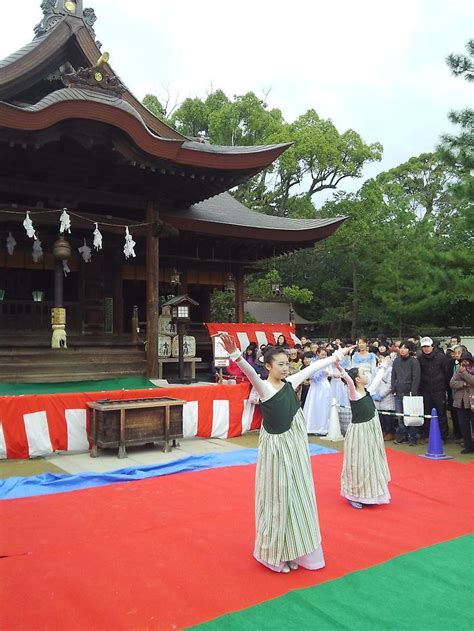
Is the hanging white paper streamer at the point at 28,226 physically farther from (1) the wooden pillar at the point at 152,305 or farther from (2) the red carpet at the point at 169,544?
(2) the red carpet at the point at 169,544

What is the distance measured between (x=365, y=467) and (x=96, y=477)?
3281 mm

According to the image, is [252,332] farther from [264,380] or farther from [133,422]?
[264,380]

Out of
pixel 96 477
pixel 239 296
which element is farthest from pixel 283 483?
pixel 239 296

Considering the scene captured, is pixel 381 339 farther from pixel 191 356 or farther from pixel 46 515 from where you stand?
pixel 46 515

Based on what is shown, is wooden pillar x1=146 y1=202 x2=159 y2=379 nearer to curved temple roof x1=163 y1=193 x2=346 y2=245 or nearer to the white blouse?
curved temple roof x1=163 y1=193 x2=346 y2=245

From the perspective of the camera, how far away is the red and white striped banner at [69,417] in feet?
25.6

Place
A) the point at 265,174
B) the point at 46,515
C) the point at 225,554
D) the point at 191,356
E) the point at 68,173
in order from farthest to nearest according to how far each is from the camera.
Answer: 1. the point at 265,174
2. the point at 191,356
3. the point at 68,173
4. the point at 46,515
5. the point at 225,554

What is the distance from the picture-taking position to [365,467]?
5547 millimetres

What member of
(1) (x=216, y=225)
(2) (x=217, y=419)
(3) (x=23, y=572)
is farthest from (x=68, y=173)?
(3) (x=23, y=572)

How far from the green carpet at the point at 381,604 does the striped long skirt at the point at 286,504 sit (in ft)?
0.76

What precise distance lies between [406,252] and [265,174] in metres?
13.7

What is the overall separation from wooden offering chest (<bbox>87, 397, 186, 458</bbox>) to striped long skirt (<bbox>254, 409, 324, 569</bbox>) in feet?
13.9

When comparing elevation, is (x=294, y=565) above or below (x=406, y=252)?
below

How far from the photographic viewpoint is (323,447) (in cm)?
872
